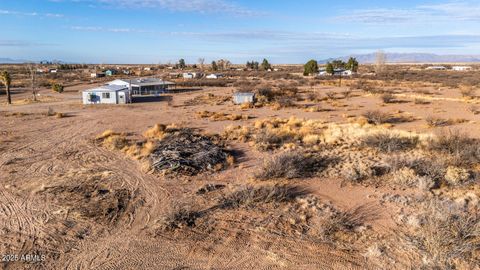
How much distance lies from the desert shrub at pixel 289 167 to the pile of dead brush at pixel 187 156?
240 cm

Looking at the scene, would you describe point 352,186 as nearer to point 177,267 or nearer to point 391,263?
point 391,263

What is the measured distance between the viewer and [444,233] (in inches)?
331

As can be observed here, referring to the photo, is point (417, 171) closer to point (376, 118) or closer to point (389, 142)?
point (389, 142)

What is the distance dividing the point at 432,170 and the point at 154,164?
11276mm

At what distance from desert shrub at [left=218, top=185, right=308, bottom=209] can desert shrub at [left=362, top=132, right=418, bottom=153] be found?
7045 millimetres

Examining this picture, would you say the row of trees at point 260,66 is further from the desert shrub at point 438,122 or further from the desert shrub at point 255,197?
the desert shrub at point 255,197

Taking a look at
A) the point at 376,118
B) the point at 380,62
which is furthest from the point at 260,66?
the point at 376,118

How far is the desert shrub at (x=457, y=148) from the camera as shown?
47.9 feet

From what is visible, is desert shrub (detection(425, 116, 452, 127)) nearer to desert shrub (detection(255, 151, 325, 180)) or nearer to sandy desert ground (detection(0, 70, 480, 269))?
sandy desert ground (detection(0, 70, 480, 269))

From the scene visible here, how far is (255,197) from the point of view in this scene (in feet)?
38.0

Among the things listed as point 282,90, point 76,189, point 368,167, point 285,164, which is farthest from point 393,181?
point 282,90

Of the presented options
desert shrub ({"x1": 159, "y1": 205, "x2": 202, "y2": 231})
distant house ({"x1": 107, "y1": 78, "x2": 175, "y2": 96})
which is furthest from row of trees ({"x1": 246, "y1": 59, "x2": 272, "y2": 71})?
desert shrub ({"x1": 159, "y1": 205, "x2": 202, "y2": 231})

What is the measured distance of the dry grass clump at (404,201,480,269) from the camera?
25.3 feet

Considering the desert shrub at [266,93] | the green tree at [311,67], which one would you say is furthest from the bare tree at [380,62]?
the desert shrub at [266,93]
